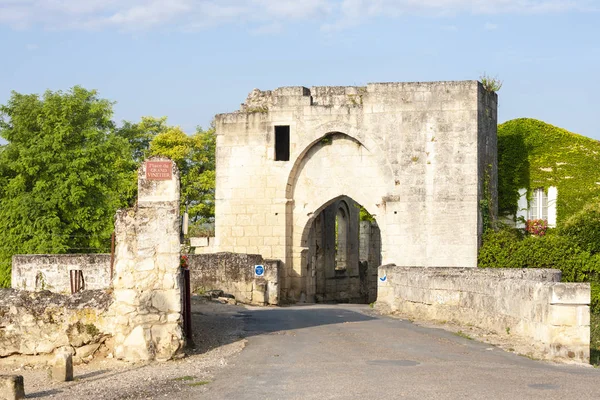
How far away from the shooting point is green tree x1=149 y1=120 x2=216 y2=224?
47719 millimetres

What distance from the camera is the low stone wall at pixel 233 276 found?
23094 mm

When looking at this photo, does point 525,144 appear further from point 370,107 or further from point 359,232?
point 359,232

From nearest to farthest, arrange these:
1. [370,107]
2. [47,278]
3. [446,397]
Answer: [446,397]
[47,278]
[370,107]

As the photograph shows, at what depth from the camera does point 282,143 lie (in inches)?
1088

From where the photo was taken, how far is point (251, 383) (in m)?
10.0

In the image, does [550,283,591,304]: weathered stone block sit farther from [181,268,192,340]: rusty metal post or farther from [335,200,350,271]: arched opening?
[335,200,350,271]: arched opening

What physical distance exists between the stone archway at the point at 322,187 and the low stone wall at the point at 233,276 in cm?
297

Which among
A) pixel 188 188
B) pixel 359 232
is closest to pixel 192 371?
pixel 359 232

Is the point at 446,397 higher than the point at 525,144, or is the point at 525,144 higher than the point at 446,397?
the point at 525,144

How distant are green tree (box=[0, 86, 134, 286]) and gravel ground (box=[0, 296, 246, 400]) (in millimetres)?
23264

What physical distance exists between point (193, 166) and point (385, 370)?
130 ft

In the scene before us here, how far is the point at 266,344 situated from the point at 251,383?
331 cm

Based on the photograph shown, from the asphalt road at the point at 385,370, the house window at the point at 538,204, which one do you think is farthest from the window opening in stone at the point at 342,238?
the asphalt road at the point at 385,370

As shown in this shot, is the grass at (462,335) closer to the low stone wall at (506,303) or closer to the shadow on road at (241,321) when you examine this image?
the low stone wall at (506,303)
